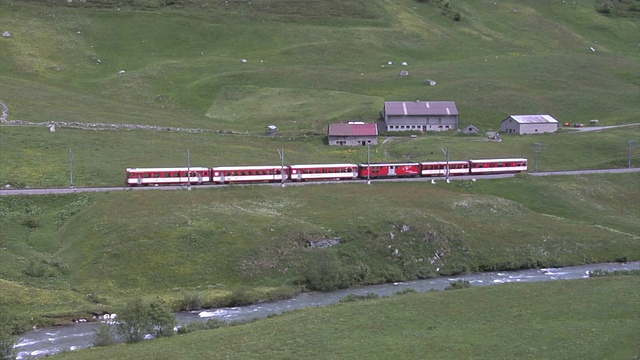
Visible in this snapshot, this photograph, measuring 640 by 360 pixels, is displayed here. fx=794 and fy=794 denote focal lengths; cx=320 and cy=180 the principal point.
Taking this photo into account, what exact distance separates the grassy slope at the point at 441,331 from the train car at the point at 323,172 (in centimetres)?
3835

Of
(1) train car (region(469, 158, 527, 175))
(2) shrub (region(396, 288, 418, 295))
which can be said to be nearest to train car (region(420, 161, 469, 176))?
(1) train car (region(469, 158, 527, 175))

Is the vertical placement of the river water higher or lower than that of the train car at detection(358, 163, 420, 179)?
lower

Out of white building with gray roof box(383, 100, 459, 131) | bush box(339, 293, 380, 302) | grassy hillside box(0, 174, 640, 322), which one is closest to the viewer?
bush box(339, 293, 380, 302)

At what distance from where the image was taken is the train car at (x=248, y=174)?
99562 mm

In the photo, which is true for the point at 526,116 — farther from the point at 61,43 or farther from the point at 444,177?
the point at 61,43

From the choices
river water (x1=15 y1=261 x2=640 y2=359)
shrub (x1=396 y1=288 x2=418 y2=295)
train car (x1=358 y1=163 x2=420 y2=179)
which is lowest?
river water (x1=15 y1=261 x2=640 y2=359)

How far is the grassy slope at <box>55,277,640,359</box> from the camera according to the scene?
166ft

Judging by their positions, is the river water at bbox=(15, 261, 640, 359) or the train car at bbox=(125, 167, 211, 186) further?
the train car at bbox=(125, 167, 211, 186)

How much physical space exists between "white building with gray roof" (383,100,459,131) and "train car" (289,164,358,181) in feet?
122

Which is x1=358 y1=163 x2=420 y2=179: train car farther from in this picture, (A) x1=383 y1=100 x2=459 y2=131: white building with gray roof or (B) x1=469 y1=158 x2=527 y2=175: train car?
(A) x1=383 y1=100 x2=459 y2=131: white building with gray roof

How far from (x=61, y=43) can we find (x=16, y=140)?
74592 mm

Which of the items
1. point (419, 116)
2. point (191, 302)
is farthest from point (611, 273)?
point (419, 116)

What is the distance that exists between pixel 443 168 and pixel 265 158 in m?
25.4

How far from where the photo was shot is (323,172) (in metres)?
103
